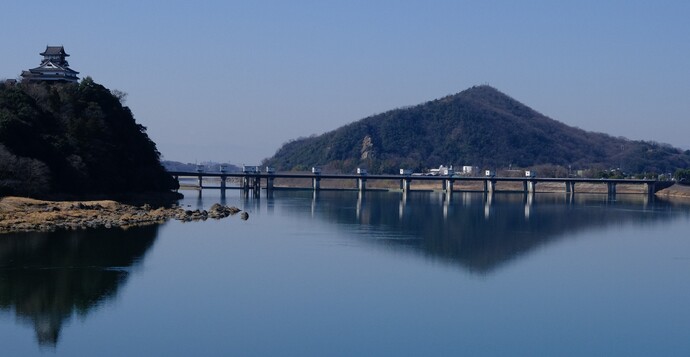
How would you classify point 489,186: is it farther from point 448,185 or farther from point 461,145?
point 461,145

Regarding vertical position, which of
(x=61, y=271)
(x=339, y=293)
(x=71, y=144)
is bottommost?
(x=339, y=293)

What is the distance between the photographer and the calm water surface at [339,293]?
1488 centimetres

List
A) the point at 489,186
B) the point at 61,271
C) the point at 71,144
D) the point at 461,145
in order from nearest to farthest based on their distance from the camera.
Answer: the point at 61,271 < the point at 71,144 < the point at 489,186 < the point at 461,145

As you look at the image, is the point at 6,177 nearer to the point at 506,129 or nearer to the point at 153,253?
the point at 153,253

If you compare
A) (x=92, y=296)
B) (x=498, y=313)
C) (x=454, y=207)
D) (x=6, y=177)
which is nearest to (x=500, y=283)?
(x=498, y=313)

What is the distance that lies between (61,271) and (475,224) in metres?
23.5

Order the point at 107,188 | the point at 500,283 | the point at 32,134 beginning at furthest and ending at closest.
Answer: the point at 107,188 → the point at 32,134 → the point at 500,283

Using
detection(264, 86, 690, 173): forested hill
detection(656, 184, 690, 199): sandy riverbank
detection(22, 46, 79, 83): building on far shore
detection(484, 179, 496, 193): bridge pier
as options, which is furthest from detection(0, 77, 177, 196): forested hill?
detection(264, 86, 690, 173): forested hill

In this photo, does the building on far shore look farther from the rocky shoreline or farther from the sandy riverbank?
the sandy riverbank

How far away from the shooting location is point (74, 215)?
1257 inches

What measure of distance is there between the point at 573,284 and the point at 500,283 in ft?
6.13

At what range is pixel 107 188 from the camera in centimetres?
4094

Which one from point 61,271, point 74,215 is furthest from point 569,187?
point 61,271

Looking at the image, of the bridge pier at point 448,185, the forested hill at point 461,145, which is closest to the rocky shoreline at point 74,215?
the bridge pier at point 448,185
